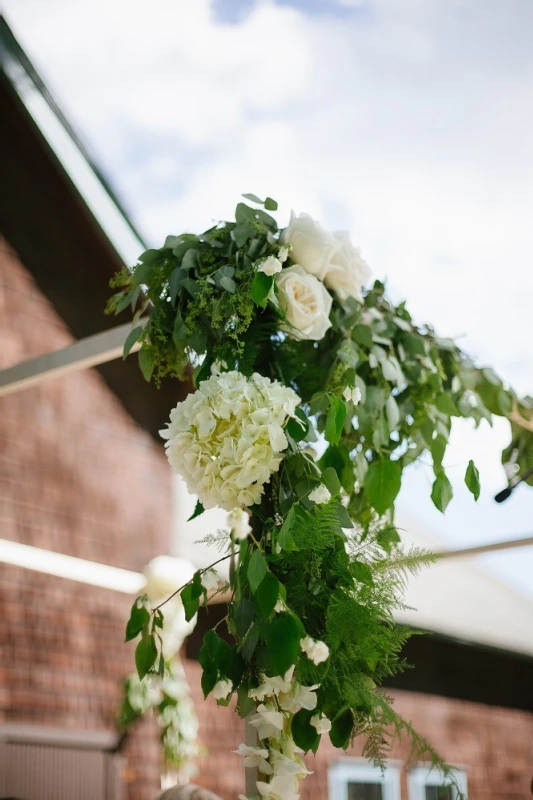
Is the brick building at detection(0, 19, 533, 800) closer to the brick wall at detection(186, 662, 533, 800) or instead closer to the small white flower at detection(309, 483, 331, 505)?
the brick wall at detection(186, 662, 533, 800)

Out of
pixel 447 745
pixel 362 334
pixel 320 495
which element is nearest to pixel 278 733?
pixel 320 495

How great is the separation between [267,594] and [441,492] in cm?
105

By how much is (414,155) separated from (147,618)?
5357 millimetres

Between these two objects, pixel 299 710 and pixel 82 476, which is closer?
pixel 299 710

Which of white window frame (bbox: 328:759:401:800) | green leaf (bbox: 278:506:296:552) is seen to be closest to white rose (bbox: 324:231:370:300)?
green leaf (bbox: 278:506:296:552)

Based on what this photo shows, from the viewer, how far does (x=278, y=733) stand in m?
1.65

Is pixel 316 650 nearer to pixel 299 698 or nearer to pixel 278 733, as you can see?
pixel 299 698

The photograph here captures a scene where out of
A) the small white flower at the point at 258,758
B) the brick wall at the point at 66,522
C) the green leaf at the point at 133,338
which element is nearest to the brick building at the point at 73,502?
the brick wall at the point at 66,522

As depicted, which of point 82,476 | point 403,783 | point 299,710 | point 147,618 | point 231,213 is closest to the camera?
point 299,710

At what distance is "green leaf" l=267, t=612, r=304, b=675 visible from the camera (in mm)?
1518

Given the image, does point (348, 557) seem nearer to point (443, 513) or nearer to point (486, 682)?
point (443, 513)

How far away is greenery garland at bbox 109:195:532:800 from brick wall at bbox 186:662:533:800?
116 inches

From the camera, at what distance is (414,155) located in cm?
652

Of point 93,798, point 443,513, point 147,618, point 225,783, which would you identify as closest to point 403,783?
point 225,783
